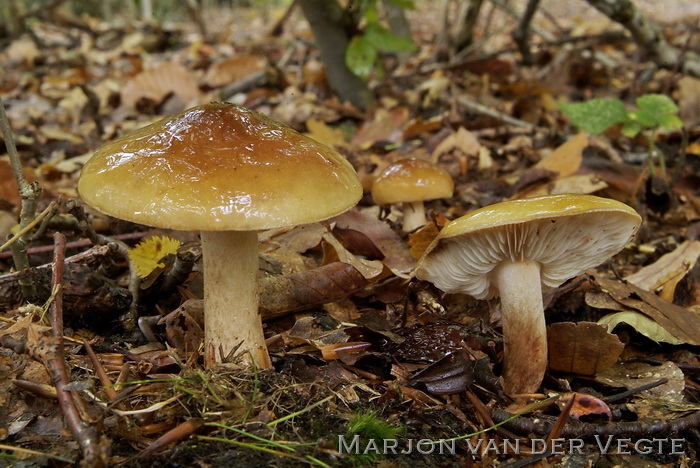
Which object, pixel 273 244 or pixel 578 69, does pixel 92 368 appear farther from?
pixel 578 69

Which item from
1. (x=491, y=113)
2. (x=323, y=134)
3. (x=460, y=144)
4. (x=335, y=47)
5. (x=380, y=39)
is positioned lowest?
(x=323, y=134)

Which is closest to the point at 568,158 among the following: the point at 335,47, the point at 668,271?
the point at 668,271

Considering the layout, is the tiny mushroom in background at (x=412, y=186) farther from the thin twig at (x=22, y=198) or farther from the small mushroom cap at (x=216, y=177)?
the thin twig at (x=22, y=198)

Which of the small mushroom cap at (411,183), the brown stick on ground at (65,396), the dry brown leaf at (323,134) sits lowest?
the dry brown leaf at (323,134)

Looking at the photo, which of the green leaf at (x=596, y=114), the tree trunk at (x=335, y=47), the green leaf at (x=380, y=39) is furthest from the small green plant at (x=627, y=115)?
the tree trunk at (x=335, y=47)

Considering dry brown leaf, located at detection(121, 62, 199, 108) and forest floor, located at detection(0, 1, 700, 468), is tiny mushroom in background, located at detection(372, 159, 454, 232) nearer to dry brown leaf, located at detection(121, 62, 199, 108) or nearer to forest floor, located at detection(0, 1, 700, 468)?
forest floor, located at detection(0, 1, 700, 468)

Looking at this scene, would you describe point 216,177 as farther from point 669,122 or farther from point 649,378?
point 669,122
